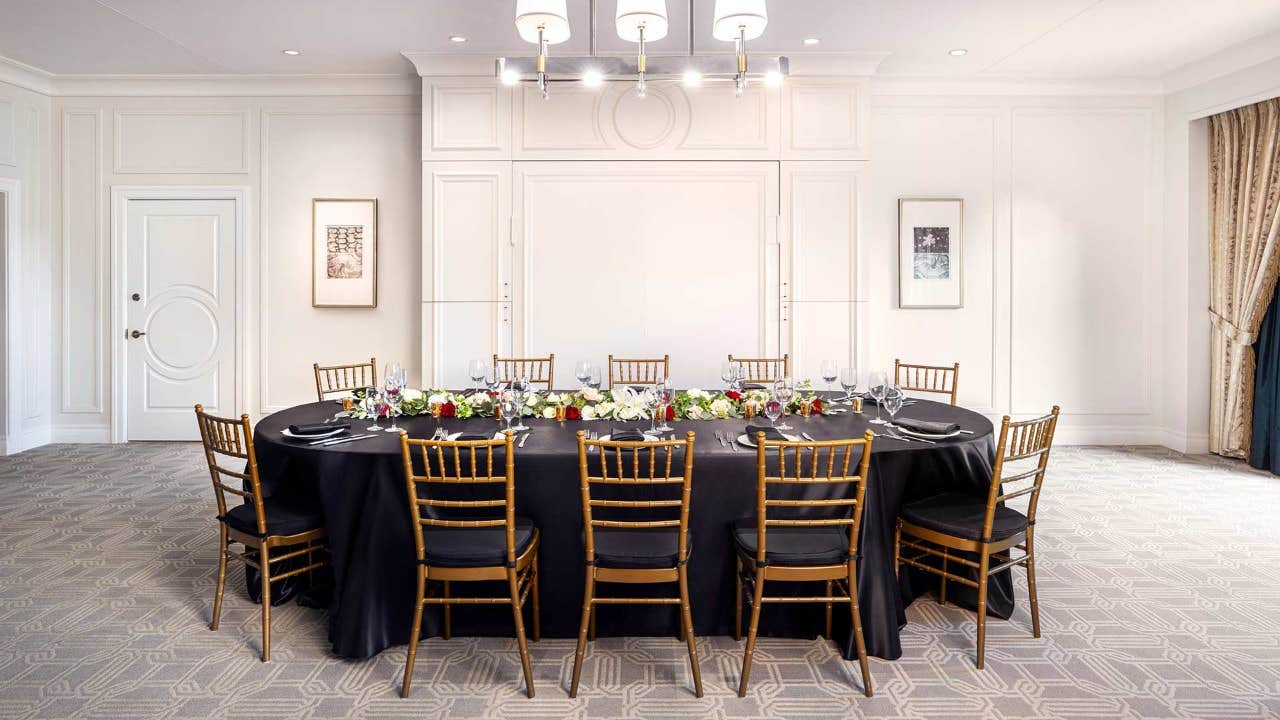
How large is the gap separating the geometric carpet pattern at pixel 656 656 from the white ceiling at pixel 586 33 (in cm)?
347

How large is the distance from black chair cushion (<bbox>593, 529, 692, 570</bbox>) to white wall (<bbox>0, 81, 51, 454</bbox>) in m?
6.29

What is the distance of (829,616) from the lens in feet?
9.21

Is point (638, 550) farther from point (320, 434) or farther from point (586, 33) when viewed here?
point (586, 33)

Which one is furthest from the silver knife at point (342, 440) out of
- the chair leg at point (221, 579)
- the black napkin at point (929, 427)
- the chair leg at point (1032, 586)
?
the chair leg at point (1032, 586)

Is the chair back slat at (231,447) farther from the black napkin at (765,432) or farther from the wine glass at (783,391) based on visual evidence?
the wine glass at (783,391)

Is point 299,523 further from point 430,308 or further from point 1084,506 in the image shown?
point 1084,506

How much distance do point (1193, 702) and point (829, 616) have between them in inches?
47.3

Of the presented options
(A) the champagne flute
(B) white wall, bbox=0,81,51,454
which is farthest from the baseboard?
(A) the champagne flute

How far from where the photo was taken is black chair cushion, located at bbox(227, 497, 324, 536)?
8.95ft

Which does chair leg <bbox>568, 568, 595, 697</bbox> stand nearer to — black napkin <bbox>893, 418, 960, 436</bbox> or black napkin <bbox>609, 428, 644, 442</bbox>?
black napkin <bbox>609, 428, 644, 442</bbox>

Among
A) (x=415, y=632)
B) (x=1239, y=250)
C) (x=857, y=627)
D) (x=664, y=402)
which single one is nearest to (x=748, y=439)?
(x=664, y=402)

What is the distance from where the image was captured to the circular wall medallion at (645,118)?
19.2ft

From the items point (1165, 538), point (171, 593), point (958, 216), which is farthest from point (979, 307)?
point (171, 593)

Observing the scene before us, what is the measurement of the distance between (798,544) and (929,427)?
36.6 inches
